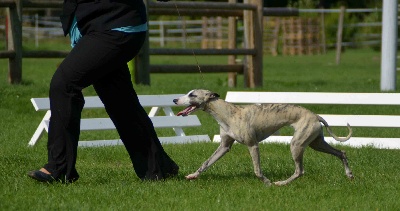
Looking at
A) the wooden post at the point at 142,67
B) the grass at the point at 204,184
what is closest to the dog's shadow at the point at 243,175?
the grass at the point at 204,184

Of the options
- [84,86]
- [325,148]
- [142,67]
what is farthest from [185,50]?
[84,86]

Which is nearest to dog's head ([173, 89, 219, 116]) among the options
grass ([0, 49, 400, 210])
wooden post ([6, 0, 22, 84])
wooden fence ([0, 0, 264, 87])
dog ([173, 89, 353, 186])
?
dog ([173, 89, 353, 186])

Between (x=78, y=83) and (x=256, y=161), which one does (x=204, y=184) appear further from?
(x=78, y=83)

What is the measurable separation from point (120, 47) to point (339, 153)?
6.64ft

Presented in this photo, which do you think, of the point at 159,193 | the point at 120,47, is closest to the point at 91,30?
the point at 120,47

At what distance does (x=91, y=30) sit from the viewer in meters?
7.21

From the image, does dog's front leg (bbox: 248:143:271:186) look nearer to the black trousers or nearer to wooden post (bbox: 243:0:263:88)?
the black trousers

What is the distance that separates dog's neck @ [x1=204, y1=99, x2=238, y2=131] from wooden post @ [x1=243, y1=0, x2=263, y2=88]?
8.93 m

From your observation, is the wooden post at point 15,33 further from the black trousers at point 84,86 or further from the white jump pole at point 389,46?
Answer: the black trousers at point 84,86

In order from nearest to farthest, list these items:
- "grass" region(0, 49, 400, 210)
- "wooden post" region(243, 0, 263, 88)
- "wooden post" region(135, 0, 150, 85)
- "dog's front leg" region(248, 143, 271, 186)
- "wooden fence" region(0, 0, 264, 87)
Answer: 1. "grass" region(0, 49, 400, 210)
2. "dog's front leg" region(248, 143, 271, 186)
3. "wooden fence" region(0, 0, 264, 87)
4. "wooden post" region(135, 0, 150, 85)
5. "wooden post" region(243, 0, 263, 88)

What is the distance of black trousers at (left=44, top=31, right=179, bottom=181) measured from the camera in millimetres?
7113

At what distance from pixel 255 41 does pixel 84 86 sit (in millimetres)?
9591

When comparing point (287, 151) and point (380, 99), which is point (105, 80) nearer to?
point (287, 151)

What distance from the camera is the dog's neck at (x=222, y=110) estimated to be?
7578 mm
